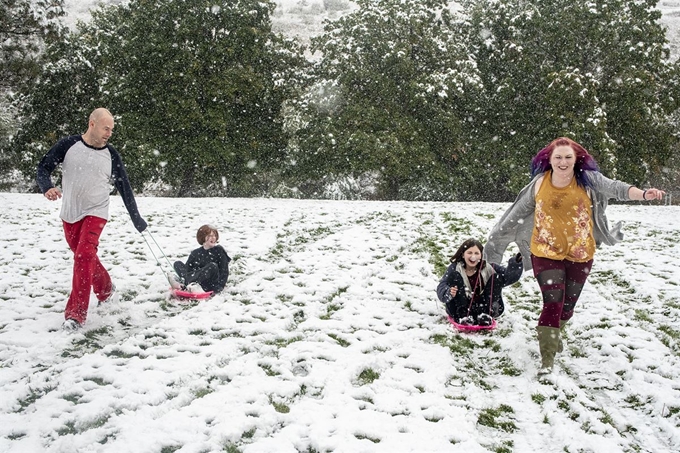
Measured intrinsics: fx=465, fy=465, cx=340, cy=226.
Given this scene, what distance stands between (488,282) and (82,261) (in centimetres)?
462

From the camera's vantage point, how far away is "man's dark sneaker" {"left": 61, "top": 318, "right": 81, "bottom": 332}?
5.15 meters

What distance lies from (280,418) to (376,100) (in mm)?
21280

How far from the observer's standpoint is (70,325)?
16.9 ft

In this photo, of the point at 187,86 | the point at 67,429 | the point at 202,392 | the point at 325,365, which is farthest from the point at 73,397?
the point at 187,86

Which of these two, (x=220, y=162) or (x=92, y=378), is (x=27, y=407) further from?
(x=220, y=162)

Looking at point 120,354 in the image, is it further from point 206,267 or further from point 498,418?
point 498,418

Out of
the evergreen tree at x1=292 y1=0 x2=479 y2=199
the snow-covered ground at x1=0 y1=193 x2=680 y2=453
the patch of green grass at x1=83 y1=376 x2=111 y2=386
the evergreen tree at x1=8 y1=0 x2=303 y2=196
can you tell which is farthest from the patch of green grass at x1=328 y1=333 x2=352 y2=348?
the evergreen tree at x1=8 y1=0 x2=303 y2=196

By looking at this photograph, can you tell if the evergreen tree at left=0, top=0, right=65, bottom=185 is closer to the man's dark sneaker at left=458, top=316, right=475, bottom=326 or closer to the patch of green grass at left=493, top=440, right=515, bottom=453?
the man's dark sneaker at left=458, top=316, right=475, bottom=326

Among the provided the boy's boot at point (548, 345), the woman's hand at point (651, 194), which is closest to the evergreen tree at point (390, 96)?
the boy's boot at point (548, 345)

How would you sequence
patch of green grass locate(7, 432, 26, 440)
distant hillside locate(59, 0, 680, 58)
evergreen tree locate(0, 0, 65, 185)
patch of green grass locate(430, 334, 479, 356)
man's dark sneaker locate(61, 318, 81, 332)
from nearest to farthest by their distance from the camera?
1. patch of green grass locate(7, 432, 26, 440)
2. patch of green grass locate(430, 334, 479, 356)
3. man's dark sneaker locate(61, 318, 81, 332)
4. evergreen tree locate(0, 0, 65, 185)
5. distant hillside locate(59, 0, 680, 58)

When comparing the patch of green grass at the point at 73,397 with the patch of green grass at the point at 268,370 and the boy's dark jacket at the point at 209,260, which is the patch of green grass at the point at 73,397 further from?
the boy's dark jacket at the point at 209,260

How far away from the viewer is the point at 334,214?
1384 cm

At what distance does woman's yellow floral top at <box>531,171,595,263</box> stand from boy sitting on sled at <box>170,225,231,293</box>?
4.33 metres

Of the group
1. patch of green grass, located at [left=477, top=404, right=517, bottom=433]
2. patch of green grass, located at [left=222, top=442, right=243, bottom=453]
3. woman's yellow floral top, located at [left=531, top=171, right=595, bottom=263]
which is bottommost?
patch of green grass, located at [left=222, top=442, right=243, bottom=453]
